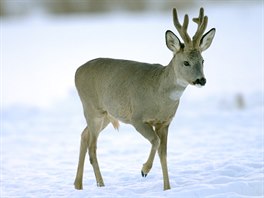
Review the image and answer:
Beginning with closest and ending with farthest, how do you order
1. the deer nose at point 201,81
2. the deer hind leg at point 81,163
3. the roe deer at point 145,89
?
1. the deer nose at point 201,81
2. the roe deer at point 145,89
3. the deer hind leg at point 81,163

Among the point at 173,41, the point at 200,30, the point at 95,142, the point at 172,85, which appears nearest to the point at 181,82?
the point at 172,85

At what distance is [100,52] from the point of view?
2481cm

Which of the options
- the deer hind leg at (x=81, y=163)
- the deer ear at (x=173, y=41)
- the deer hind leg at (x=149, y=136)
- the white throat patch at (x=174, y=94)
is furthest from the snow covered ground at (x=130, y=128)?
the deer ear at (x=173, y=41)

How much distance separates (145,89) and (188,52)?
2.29ft

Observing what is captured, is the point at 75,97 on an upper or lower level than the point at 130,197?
lower

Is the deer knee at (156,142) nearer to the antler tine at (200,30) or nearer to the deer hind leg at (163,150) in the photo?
the deer hind leg at (163,150)

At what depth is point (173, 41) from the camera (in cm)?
735

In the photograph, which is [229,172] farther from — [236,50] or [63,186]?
[236,50]

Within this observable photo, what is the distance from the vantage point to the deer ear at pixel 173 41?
7298 mm

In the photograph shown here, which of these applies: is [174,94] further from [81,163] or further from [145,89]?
[81,163]

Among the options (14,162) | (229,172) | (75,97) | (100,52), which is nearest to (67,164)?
(14,162)

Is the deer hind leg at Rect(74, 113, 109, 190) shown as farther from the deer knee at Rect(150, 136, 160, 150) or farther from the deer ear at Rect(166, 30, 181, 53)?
the deer ear at Rect(166, 30, 181, 53)

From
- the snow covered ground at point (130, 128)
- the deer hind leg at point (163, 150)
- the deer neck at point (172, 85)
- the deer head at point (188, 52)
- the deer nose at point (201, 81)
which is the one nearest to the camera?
the deer nose at point (201, 81)

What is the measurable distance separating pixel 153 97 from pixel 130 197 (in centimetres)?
106
